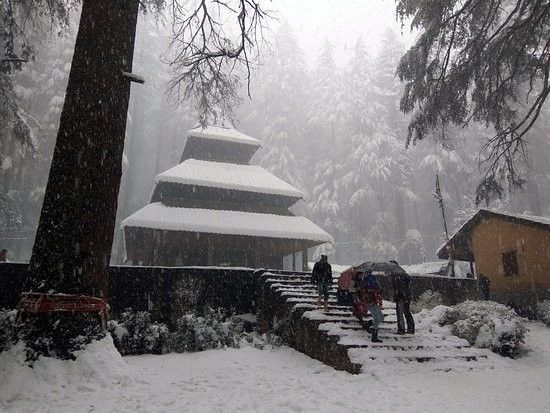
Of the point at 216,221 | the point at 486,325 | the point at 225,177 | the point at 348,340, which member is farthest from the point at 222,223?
the point at 486,325

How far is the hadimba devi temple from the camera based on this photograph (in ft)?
56.0

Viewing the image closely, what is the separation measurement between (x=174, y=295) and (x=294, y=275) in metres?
3.95

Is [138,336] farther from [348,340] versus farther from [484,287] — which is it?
[484,287]

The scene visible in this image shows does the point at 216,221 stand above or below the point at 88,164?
above

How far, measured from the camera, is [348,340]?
26.6 feet

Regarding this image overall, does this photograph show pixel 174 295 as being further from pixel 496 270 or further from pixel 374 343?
pixel 496 270

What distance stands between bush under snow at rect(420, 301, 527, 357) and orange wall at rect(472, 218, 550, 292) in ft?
22.7

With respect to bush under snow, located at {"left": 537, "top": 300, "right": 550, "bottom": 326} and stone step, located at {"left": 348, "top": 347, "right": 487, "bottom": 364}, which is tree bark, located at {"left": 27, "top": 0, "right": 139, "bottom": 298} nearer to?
stone step, located at {"left": 348, "top": 347, "right": 487, "bottom": 364}

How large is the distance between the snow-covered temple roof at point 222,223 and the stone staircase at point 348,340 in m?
5.77

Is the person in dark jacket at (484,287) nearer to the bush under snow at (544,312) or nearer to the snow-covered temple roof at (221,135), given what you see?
the bush under snow at (544,312)

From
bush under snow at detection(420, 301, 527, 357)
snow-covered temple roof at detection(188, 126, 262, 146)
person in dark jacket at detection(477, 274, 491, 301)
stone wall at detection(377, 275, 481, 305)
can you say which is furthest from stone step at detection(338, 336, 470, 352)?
snow-covered temple roof at detection(188, 126, 262, 146)

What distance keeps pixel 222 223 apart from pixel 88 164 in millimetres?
12566

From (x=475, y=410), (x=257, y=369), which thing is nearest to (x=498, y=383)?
(x=475, y=410)

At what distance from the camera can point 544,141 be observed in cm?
3834
